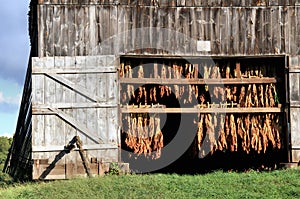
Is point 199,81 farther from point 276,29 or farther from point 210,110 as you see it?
point 276,29

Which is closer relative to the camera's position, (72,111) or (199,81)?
(72,111)

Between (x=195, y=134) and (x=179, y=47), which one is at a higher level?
(x=179, y=47)

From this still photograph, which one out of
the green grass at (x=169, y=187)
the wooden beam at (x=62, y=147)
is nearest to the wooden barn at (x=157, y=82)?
the wooden beam at (x=62, y=147)

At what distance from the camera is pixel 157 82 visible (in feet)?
59.6

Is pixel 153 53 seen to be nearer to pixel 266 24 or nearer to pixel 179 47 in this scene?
pixel 179 47

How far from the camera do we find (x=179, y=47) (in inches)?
715

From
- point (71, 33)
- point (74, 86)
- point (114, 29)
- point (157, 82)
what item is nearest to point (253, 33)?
point (157, 82)

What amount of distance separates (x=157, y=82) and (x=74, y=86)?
2.27 meters

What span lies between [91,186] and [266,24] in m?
7.02

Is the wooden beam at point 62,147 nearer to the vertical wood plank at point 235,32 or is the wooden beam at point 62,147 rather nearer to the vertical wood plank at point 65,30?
the vertical wood plank at point 65,30

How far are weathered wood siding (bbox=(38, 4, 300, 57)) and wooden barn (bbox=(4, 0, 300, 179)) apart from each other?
27 millimetres

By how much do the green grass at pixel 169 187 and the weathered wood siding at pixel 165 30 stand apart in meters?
3.68

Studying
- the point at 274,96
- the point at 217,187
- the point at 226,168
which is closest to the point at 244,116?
the point at 274,96

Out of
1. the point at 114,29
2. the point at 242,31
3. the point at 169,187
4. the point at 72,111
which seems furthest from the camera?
the point at 242,31
